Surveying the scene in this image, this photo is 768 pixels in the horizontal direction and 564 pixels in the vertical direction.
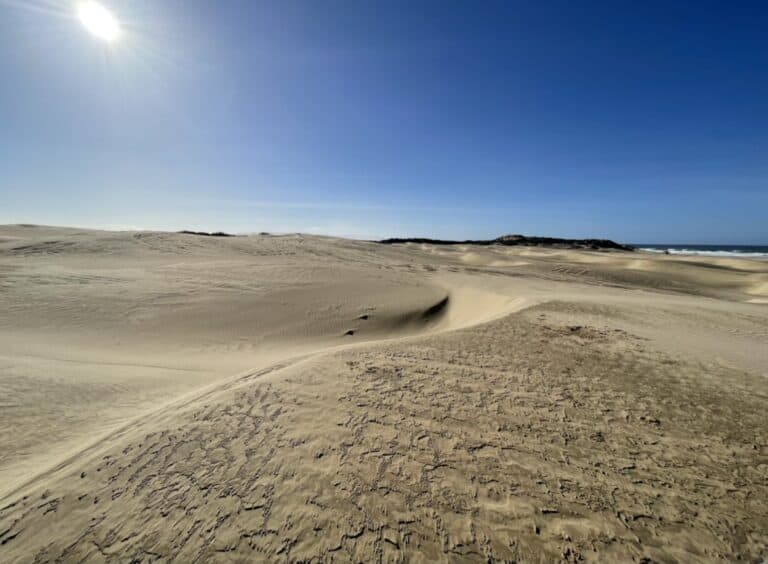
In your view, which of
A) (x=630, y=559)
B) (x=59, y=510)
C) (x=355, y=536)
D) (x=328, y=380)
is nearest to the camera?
(x=630, y=559)

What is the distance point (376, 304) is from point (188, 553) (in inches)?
294

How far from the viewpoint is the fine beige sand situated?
7.45ft

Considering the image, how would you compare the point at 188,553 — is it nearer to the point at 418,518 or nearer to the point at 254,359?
the point at 418,518

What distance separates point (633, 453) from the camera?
3.00m

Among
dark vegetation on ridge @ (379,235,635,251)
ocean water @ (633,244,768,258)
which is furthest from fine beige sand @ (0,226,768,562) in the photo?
ocean water @ (633,244,768,258)

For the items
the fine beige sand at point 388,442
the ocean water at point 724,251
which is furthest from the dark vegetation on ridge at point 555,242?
the fine beige sand at point 388,442

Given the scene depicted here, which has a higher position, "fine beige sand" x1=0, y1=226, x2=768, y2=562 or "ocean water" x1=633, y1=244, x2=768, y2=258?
"ocean water" x1=633, y1=244, x2=768, y2=258

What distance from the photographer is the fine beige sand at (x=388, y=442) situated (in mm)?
2270

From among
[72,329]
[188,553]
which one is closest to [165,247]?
[72,329]

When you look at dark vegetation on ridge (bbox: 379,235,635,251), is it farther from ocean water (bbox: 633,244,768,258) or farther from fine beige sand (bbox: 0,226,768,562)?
fine beige sand (bbox: 0,226,768,562)

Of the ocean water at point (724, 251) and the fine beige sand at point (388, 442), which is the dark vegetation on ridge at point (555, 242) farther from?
the fine beige sand at point (388, 442)

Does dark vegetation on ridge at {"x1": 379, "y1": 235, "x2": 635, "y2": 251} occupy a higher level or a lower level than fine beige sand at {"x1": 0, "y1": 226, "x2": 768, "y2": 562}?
higher

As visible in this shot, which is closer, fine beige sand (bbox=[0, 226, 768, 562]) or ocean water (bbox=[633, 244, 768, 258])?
fine beige sand (bbox=[0, 226, 768, 562])

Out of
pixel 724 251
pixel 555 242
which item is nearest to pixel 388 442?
pixel 555 242
